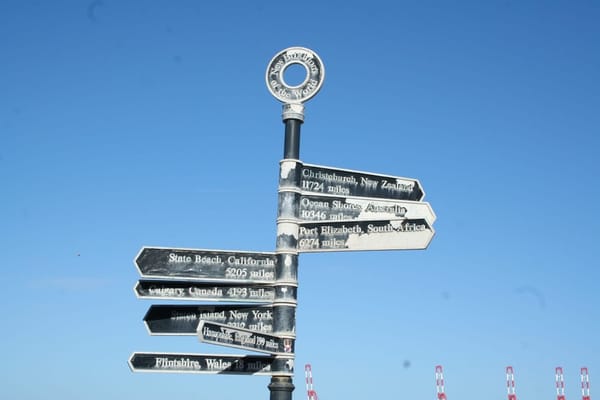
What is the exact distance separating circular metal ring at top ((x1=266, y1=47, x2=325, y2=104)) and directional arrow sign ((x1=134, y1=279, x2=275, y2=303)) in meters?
2.83

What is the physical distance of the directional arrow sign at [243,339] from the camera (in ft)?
34.0

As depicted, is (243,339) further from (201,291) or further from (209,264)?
(209,264)

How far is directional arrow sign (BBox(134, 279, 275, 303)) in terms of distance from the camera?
11547 millimetres

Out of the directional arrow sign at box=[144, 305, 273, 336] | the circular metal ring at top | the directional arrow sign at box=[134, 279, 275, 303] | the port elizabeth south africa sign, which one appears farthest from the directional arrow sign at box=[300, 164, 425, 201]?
the directional arrow sign at box=[144, 305, 273, 336]

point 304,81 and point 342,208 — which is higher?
point 304,81

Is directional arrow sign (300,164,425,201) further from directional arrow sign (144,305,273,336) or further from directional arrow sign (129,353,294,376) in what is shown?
directional arrow sign (129,353,294,376)

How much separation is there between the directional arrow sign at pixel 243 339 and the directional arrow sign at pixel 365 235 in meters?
1.36

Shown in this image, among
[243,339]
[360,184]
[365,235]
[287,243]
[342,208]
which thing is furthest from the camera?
[360,184]

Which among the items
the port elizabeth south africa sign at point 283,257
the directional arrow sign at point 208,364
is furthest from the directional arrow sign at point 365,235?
the directional arrow sign at point 208,364

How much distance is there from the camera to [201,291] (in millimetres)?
11734

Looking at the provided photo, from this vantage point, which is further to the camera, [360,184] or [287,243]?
[360,184]

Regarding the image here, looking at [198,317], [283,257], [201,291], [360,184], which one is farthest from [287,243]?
[198,317]

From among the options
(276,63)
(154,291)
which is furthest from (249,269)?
(276,63)

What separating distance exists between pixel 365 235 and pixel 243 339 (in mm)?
2229
